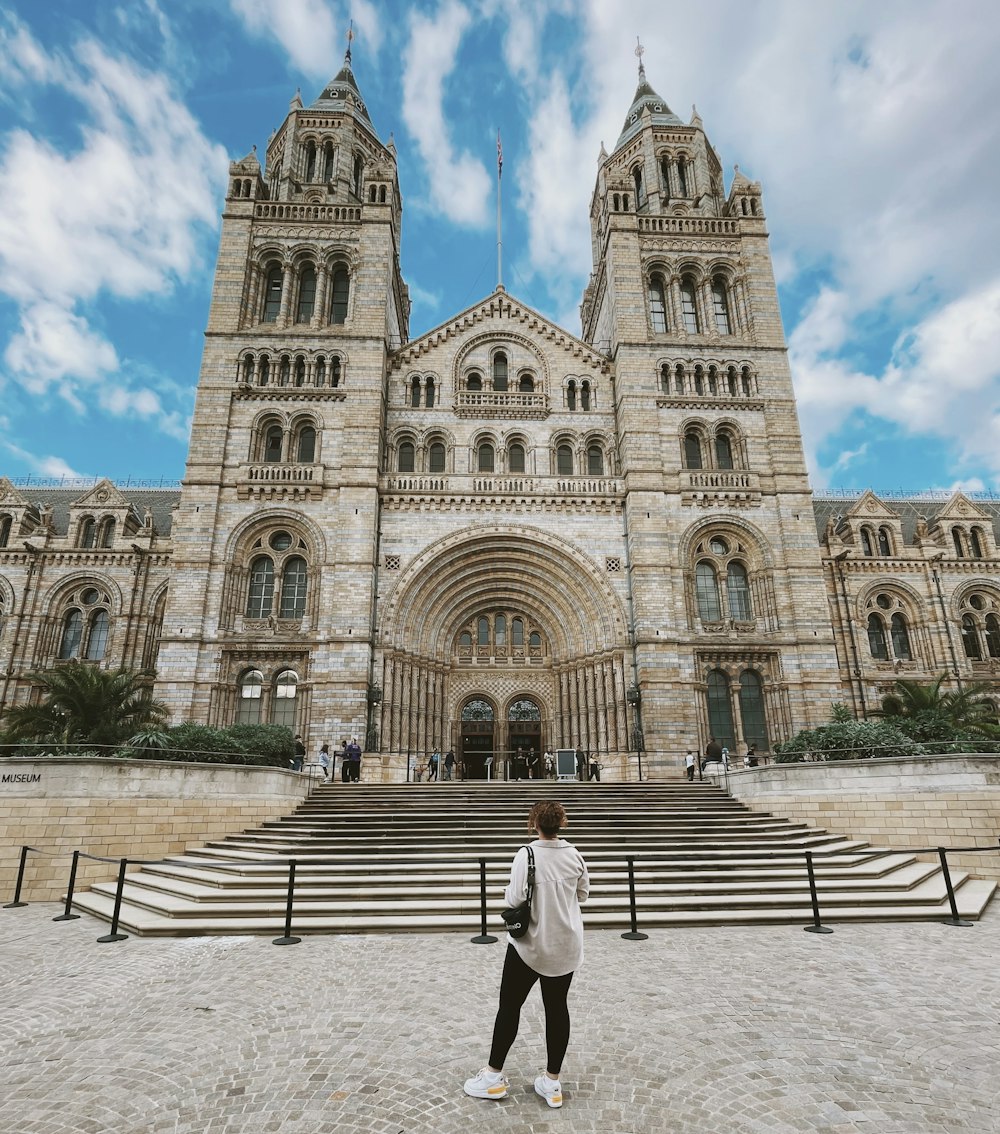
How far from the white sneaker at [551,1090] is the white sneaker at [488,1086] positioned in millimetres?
249

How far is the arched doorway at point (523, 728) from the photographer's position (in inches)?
1032

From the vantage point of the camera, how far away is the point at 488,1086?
14.2 ft

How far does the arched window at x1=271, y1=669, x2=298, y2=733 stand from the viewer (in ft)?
77.7

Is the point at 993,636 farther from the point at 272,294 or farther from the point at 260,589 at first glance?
the point at 272,294

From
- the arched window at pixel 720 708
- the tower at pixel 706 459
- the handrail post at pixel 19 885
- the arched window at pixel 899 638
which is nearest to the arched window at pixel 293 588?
the tower at pixel 706 459

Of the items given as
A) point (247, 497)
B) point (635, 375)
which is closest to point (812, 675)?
point (635, 375)

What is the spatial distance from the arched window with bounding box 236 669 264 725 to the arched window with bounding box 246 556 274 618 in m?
2.38

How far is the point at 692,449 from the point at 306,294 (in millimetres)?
19009

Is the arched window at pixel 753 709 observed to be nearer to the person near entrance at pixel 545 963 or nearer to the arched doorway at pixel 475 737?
the arched doorway at pixel 475 737

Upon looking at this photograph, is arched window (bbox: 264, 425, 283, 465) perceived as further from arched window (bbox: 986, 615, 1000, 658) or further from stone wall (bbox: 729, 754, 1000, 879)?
arched window (bbox: 986, 615, 1000, 658)

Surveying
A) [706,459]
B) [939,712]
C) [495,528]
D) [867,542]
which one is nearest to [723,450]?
[706,459]

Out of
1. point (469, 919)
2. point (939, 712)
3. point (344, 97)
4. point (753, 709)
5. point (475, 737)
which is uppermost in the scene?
point (344, 97)

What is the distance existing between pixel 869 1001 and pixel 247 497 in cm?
2479

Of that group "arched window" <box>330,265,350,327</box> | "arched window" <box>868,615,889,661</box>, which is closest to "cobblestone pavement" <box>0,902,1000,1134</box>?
"arched window" <box>868,615,889,661</box>
